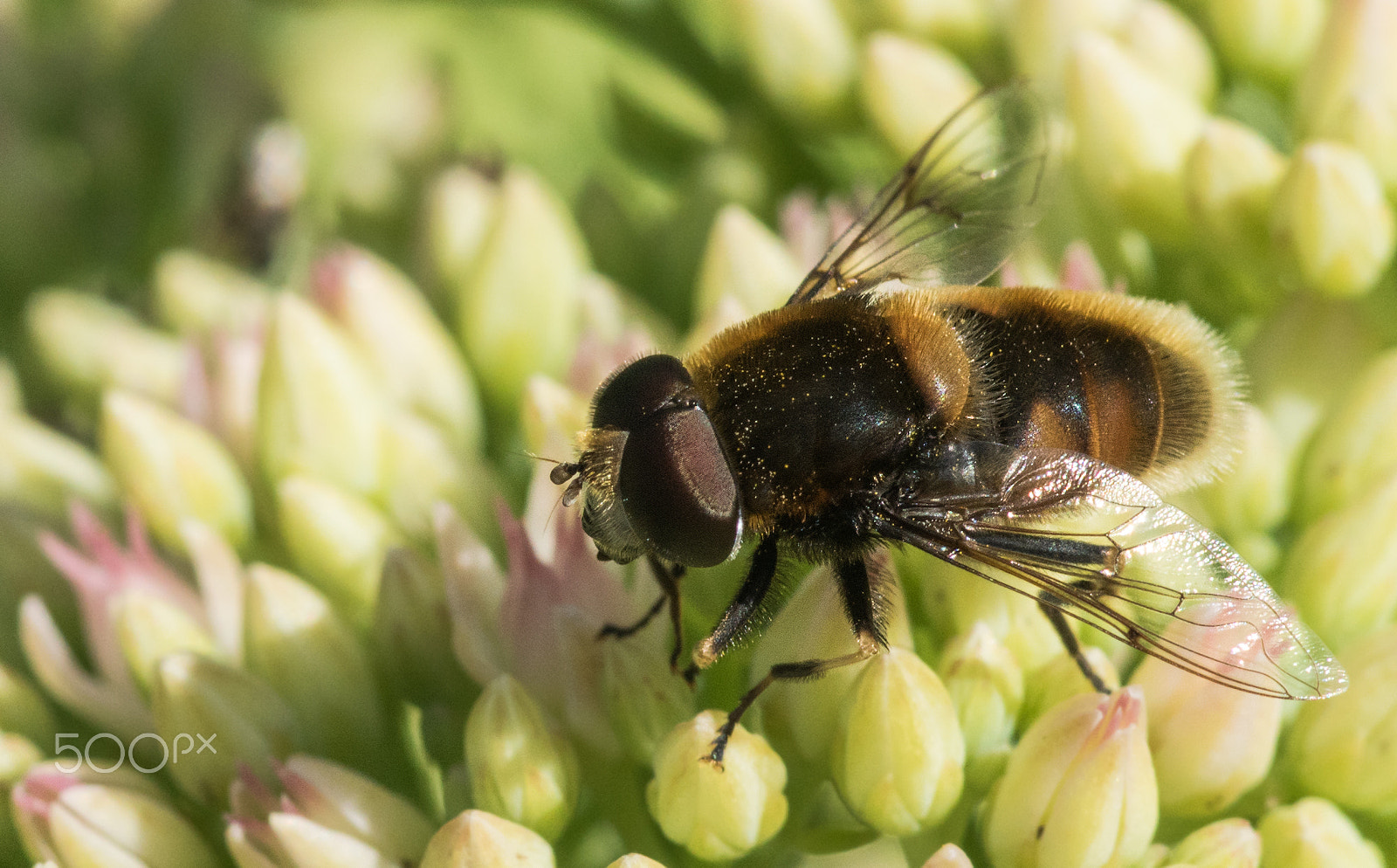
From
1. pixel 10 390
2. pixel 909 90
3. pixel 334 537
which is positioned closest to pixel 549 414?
pixel 334 537

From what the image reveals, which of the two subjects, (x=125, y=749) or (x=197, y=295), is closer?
(x=125, y=749)

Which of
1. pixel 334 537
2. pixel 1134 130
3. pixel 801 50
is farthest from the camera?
pixel 801 50

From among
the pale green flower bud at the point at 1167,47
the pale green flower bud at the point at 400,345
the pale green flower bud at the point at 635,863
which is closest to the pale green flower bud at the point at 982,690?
the pale green flower bud at the point at 635,863

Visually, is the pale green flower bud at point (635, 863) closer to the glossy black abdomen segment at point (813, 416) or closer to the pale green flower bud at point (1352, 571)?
the glossy black abdomen segment at point (813, 416)

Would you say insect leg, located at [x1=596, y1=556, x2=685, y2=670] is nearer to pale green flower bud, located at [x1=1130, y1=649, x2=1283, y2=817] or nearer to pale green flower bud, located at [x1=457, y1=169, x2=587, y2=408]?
pale green flower bud, located at [x1=1130, y1=649, x2=1283, y2=817]

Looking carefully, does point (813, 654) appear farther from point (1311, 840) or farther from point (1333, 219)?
point (1333, 219)

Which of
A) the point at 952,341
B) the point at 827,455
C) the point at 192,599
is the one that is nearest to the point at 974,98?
the point at 952,341
